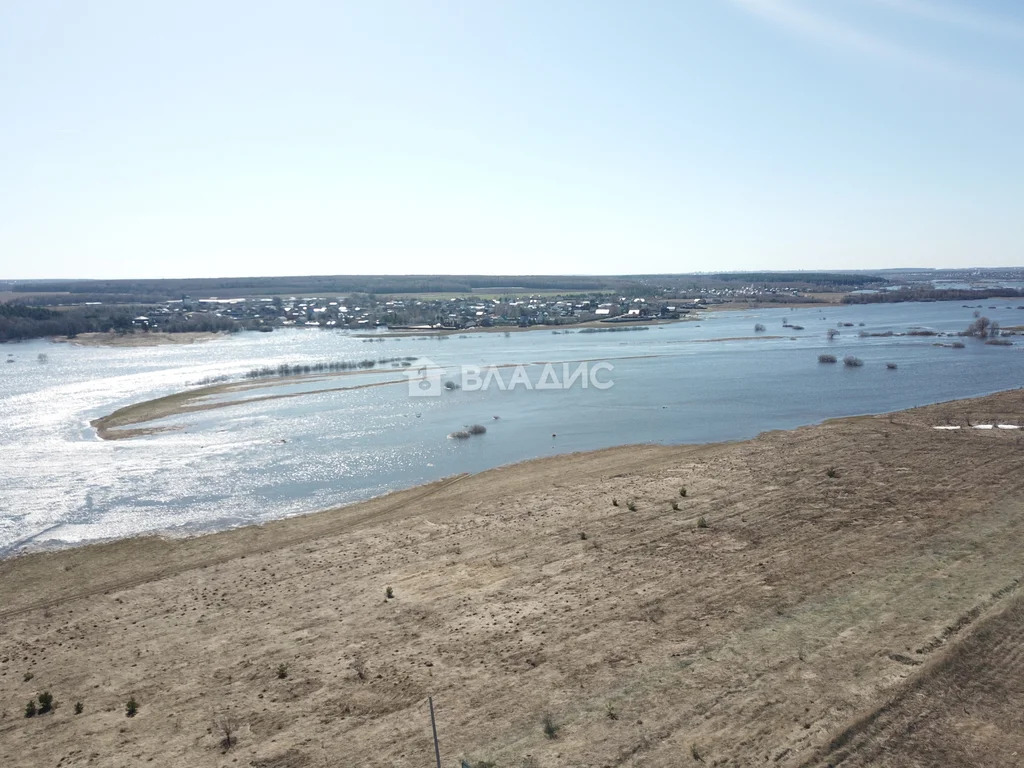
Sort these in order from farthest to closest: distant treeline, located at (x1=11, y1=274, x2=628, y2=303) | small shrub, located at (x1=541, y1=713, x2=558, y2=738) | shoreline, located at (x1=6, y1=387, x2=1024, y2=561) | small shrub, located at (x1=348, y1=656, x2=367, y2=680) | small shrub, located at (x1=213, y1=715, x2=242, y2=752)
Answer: distant treeline, located at (x1=11, y1=274, x2=628, y2=303), shoreline, located at (x1=6, y1=387, x2=1024, y2=561), small shrub, located at (x1=348, y1=656, x2=367, y2=680), small shrub, located at (x1=213, y1=715, x2=242, y2=752), small shrub, located at (x1=541, y1=713, x2=558, y2=738)

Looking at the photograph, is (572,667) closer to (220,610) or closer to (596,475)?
(220,610)

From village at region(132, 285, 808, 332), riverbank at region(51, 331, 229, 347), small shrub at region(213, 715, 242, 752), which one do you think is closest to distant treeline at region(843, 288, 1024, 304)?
village at region(132, 285, 808, 332)

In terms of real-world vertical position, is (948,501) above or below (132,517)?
above

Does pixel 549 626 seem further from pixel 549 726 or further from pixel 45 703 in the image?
pixel 45 703

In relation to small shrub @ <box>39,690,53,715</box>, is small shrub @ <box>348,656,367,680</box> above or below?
above

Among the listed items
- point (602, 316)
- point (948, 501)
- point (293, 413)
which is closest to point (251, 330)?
point (602, 316)

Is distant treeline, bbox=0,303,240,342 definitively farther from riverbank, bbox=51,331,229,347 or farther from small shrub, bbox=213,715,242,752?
small shrub, bbox=213,715,242,752

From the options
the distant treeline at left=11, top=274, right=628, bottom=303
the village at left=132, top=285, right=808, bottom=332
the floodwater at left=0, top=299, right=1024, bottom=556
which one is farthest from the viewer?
the distant treeline at left=11, top=274, right=628, bottom=303
